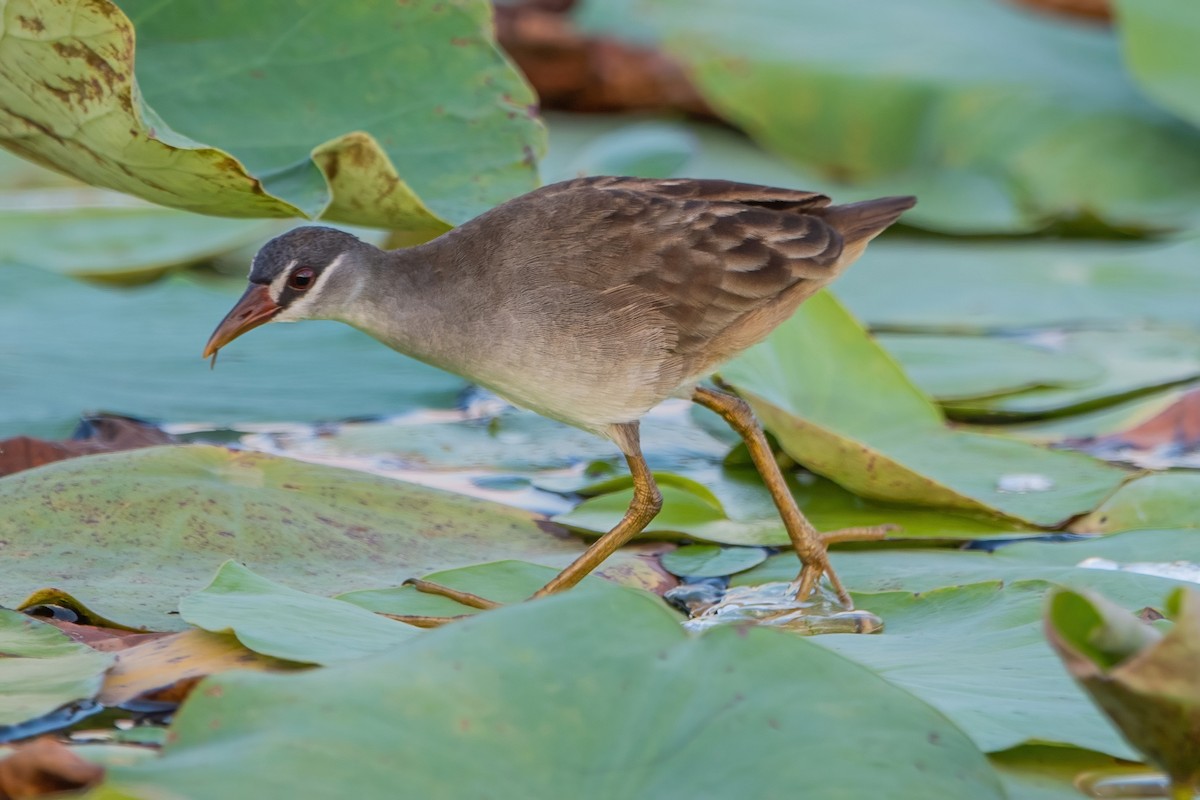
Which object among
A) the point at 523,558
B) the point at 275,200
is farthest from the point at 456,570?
the point at 275,200

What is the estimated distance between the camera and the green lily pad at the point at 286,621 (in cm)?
204

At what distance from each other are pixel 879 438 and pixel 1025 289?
1427 mm

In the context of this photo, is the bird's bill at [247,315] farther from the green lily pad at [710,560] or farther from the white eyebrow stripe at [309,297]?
the green lily pad at [710,560]

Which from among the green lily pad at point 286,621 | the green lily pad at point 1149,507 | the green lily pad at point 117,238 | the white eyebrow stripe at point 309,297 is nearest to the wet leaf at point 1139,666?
the green lily pad at point 286,621

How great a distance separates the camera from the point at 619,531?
2803 mm

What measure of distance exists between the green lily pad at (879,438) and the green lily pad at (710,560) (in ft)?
0.84

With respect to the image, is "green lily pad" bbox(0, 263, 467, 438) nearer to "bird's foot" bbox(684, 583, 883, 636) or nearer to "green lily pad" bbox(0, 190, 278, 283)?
"green lily pad" bbox(0, 190, 278, 283)

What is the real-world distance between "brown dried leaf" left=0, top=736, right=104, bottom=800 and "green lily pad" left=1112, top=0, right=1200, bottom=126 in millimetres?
4388

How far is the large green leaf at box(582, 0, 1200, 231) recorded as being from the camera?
5.49 metres

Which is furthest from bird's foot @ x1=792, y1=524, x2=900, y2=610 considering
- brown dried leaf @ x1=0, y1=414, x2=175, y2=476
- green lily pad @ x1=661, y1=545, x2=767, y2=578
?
brown dried leaf @ x1=0, y1=414, x2=175, y2=476

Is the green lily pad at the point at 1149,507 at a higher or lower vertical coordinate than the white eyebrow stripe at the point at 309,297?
lower

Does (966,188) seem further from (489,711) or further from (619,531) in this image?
(489,711)

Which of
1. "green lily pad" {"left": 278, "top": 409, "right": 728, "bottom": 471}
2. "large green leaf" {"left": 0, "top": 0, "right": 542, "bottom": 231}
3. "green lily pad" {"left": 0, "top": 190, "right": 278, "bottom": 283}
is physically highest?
"large green leaf" {"left": 0, "top": 0, "right": 542, "bottom": 231}

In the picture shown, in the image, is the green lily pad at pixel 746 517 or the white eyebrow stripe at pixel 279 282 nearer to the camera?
the white eyebrow stripe at pixel 279 282
